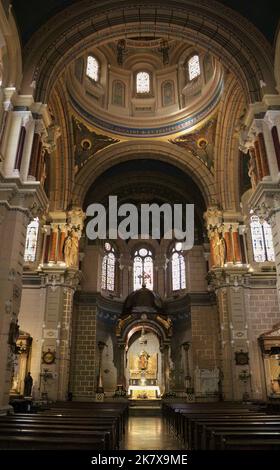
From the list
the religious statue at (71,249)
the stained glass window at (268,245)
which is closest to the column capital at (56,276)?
the religious statue at (71,249)

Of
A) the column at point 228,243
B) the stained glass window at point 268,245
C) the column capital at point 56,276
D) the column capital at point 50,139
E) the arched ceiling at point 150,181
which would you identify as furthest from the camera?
the arched ceiling at point 150,181

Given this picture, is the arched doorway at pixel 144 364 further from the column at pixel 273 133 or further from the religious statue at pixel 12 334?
the column at pixel 273 133

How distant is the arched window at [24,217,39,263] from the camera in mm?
17766

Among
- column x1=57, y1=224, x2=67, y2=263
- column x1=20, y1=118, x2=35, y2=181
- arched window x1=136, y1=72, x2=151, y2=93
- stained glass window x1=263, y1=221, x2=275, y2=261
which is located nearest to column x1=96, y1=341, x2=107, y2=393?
column x1=57, y1=224, x2=67, y2=263

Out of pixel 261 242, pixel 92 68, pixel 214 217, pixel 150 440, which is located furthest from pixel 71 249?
pixel 150 440

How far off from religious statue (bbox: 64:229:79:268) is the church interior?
3.0 inches

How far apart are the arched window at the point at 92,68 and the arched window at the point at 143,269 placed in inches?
420

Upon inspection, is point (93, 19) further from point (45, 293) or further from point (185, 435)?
point (185, 435)

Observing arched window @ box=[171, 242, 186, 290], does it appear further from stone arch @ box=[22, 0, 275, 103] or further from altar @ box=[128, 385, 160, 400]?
stone arch @ box=[22, 0, 275, 103]

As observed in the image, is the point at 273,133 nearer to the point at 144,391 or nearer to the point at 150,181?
the point at 150,181

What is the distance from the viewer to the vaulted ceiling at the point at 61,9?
10.8 metres

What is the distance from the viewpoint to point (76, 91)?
17.6 metres

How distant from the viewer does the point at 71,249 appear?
1703 cm
